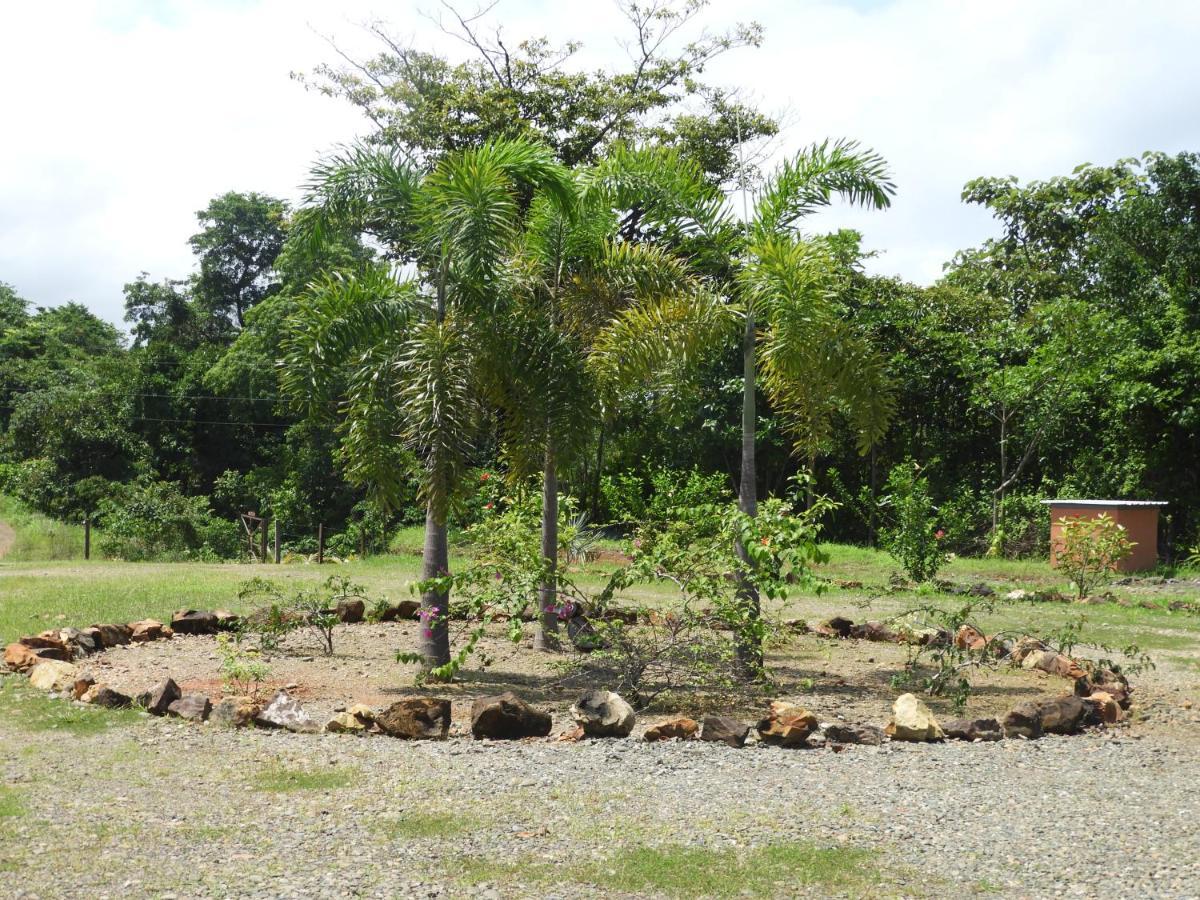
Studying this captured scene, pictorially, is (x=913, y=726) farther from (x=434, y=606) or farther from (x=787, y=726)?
(x=434, y=606)

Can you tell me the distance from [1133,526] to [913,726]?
12866mm

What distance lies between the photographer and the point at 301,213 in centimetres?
944

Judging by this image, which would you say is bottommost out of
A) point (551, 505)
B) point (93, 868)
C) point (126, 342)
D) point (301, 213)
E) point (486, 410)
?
point (93, 868)

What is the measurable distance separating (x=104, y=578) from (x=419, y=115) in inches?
541

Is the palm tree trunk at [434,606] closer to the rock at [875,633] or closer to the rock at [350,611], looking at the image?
the rock at [350,611]

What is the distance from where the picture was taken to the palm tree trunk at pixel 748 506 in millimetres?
8750

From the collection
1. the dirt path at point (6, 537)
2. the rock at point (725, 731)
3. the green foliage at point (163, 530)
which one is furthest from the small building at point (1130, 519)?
the dirt path at point (6, 537)

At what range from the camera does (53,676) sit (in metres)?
8.39

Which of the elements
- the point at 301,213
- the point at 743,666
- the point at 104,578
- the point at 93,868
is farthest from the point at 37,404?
the point at 93,868

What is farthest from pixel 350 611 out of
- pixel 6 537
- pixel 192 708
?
pixel 6 537

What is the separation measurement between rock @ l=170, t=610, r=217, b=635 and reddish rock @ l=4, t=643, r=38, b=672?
7.30ft

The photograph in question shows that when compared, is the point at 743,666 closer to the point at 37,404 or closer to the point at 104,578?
the point at 104,578

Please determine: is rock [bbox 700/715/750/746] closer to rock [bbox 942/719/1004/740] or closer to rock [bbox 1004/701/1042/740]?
rock [bbox 942/719/1004/740]

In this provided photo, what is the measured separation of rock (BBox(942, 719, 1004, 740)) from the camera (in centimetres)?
698
